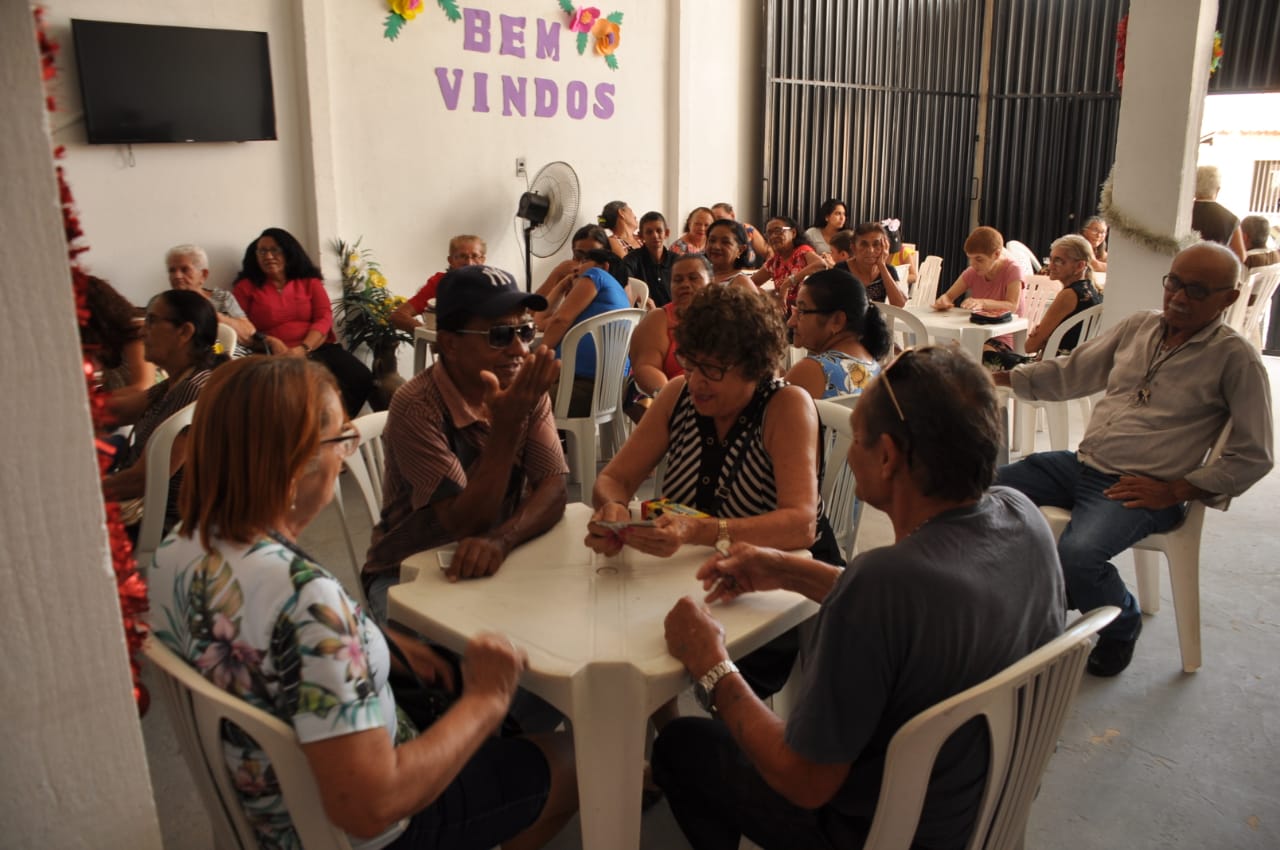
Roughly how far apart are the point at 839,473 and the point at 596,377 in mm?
1677

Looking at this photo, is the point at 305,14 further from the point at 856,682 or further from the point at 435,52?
the point at 856,682

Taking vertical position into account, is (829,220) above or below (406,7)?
below

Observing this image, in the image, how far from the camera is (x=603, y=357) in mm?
4219

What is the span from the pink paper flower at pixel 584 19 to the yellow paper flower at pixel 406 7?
123 centimetres

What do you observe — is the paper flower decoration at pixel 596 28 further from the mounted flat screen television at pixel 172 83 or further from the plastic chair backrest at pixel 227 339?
the plastic chair backrest at pixel 227 339

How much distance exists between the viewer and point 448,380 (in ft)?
7.27

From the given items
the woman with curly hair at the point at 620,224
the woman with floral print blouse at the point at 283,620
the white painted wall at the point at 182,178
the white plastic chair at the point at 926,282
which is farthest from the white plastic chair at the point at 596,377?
the white plastic chair at the point at 926,282

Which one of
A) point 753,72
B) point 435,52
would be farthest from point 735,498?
point 753,72

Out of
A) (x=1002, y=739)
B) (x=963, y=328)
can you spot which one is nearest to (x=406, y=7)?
(x=963, y=328)

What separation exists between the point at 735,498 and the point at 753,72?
272 inches

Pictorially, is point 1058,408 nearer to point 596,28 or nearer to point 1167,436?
point 1167,436

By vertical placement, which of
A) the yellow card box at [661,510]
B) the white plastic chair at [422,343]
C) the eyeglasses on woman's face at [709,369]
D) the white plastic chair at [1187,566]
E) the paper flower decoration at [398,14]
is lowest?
the white plastic chair at [1187,566]

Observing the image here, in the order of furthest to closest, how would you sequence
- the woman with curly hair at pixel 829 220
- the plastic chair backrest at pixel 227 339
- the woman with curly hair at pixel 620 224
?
the woman with curly hair at pixel 829 220 < the woman with curly hair at pixel 620 224 < the plastic chair backrest at pixel 227 339

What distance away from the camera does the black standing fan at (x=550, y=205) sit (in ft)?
21.2
